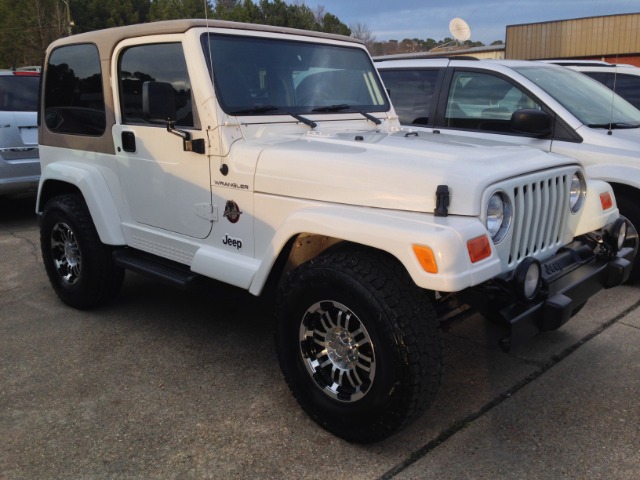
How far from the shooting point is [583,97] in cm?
533

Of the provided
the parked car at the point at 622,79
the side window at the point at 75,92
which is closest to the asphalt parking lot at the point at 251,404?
the side window at the point at 75,92

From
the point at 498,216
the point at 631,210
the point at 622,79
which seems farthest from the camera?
the point at 622,79

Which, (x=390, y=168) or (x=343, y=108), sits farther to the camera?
(x=343, y=108)

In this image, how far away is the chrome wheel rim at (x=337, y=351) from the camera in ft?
8.93

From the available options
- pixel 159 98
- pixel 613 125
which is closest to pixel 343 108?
pixel 159 98

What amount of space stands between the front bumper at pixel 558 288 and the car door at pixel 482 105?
73.2 inches

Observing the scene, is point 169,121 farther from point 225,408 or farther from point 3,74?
point 3,74

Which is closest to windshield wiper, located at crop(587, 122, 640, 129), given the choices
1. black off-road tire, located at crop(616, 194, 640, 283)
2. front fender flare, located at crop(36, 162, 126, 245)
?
black off-road tire, located at crop(616, 194, 640, 283)

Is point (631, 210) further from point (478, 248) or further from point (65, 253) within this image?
point (65, 253)

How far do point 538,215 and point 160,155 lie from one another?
2.25 meters

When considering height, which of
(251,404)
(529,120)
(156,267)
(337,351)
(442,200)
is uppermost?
(529,120)

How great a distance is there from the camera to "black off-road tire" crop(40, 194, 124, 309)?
4.28m

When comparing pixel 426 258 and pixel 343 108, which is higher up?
pixel 343 108

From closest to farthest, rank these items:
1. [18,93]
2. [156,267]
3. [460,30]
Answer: [156,267] < [18,93] < [460,30]
